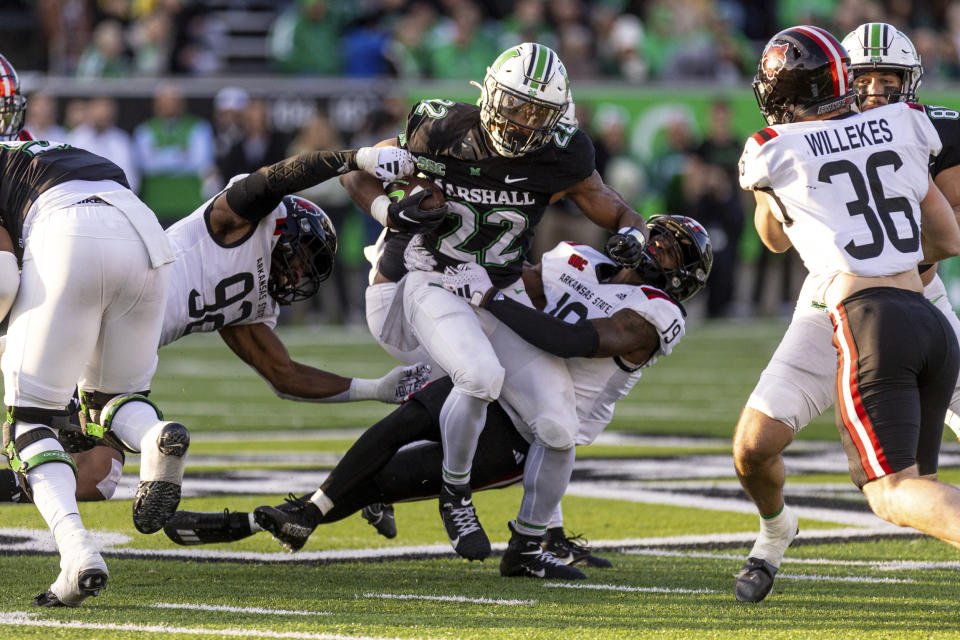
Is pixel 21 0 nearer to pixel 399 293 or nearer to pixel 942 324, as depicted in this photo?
pixel 399 293

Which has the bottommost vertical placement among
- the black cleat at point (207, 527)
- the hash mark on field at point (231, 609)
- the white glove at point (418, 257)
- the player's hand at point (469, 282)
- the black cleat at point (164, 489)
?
the black cleat at point (207, 527)

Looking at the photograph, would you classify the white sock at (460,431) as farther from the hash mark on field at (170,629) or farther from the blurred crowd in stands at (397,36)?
the blurred crowd in stands at (397,36)

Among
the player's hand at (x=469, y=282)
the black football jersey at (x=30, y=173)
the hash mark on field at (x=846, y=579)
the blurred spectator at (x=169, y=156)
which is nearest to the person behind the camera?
the black football jersey at (x=30, y=173)

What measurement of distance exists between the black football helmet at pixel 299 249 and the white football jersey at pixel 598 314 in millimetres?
834

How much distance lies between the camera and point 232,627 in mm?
3941

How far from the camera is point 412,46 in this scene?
606 inches

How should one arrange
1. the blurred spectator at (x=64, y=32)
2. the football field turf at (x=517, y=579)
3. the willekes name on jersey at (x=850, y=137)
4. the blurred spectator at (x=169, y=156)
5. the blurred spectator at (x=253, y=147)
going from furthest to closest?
1. the blurred spectator at (x=64, y=32)
2. the blurred spectator at (x=169, y=156)
3. the blurred spectator at (x=253, y=147)
4. the willekes name on jersey at (x=850, y=137)
5. the football field turf at (x=517, y=579)

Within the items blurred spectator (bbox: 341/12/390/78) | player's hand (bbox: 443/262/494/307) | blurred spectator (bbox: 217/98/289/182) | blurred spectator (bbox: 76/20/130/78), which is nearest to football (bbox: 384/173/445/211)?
player's hand (bbox: 443/262/494/307)

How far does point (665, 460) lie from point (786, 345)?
3080 mm

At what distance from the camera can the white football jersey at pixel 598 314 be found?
17.6 ft

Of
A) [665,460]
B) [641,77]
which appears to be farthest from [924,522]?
[641,77]

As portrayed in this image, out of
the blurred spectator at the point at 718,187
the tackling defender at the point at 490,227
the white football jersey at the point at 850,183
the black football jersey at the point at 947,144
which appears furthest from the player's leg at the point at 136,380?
the blurred spectator at the point at 718,187

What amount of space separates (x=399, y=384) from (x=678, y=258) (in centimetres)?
111

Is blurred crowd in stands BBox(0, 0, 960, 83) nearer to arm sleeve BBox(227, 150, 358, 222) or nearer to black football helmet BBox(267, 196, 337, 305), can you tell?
black football helmet BBox(267, 196, 337, 305)
